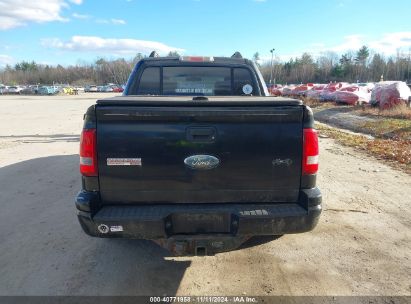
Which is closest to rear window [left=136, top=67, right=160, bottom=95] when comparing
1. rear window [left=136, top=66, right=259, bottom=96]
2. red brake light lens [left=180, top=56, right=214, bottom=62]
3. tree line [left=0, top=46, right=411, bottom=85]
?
rear window [left=136, top=66, right=259, bottom=96]

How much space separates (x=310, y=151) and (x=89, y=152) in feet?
6.16

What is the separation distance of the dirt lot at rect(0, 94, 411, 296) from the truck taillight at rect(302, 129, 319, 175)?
1.24 metres

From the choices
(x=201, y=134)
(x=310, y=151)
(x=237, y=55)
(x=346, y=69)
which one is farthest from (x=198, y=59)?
(x=346, y=69)

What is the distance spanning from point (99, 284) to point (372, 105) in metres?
22.5

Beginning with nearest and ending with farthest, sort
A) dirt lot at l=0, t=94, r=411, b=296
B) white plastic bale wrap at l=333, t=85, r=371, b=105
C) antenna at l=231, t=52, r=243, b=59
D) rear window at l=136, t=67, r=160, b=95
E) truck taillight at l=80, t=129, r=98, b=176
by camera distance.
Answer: truck taillight at l=80, t=129, r=98, b=176 → dirt lot at l=0, t=94, r=411, b=296 → rear window at l=136, t=67, r=160, b=95 → antenna at l=231, t=52, r=243, b=59 → white plastic bale wrap at l=333, t=85, r=371, b=105

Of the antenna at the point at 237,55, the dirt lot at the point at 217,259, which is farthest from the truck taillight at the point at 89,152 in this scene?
the antenna at the point at 237,55

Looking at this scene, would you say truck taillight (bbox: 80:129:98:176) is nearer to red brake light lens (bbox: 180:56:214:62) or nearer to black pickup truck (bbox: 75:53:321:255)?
black pickup truck (bbox: 75:53:321:255)

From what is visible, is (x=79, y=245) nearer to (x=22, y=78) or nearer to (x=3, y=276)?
(x=3, y=276)

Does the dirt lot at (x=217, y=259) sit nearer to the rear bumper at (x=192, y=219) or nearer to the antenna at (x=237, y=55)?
the rear bumper at (x=192, y=219)

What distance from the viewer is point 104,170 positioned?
8.82ft

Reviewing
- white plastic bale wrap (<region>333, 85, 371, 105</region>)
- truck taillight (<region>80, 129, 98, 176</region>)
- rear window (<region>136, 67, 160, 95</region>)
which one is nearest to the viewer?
truck taillight (<region>80, 129, 98, 176</region>)

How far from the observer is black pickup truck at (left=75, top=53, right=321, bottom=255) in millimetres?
2660

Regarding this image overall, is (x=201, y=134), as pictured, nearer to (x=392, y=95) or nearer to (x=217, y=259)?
(x=217, y=259)

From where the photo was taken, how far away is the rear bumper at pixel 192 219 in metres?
2.67
